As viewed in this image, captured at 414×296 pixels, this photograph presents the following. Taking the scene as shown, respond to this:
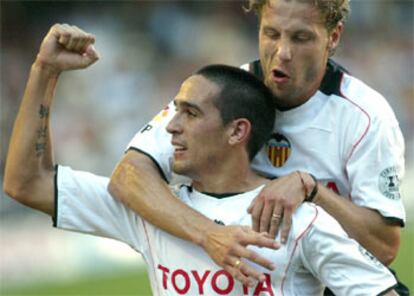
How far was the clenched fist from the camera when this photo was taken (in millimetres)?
5484

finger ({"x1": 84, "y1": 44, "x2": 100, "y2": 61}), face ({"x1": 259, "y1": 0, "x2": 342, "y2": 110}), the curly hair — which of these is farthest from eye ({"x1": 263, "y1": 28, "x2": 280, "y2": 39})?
finger ({"x1": 84, "y1": 44, "x2": 100, "y2": 61})

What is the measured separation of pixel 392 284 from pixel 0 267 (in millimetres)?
8925

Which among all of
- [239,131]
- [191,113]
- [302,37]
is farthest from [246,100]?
[302,37]

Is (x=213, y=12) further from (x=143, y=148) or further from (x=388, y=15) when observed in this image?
(x=143, y=148)

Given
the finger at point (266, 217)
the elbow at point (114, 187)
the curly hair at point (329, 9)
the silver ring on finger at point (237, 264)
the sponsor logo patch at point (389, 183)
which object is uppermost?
the curly hair at point (329, 9)

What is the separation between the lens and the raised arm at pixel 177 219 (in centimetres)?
516

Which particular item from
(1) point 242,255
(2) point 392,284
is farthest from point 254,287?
(2) point 392,284

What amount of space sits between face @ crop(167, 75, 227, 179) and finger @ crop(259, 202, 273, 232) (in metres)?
0.33

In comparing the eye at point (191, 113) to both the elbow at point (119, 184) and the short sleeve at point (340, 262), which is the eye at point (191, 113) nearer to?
the elbow at point (119, 184)

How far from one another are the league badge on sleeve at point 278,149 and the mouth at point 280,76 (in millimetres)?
292

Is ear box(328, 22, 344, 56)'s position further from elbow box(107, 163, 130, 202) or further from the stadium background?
the stadium background

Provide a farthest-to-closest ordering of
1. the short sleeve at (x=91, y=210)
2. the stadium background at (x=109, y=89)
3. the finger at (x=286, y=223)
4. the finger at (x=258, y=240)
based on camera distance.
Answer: the stadium background at (x=109, y=89) < the short sleeve at (x=91, y=210) < the finger at (x=286, y=223) < the finger at (x=258, y=240)

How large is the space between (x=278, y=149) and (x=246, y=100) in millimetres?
315

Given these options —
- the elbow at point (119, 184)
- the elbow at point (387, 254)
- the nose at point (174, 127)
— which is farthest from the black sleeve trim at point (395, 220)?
the elbow at point (119, 184)
